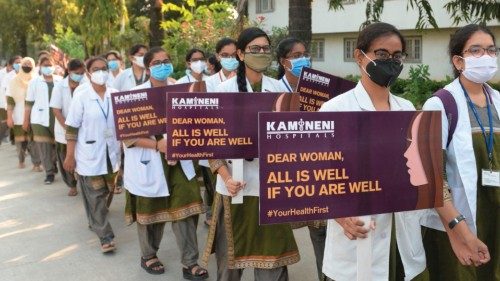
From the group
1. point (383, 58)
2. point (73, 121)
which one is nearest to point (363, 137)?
point (383, 58)

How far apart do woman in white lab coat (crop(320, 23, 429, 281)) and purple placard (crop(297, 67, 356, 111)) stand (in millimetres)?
1585

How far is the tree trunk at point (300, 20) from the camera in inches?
278

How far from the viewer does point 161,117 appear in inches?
179

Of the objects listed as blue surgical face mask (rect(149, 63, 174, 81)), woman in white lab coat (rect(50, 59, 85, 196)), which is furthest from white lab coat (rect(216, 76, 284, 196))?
woman in white lab coat (rect(50, 59, 85, 196))

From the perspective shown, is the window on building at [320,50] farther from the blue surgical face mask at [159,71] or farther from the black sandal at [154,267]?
the black sandal at [154,267]

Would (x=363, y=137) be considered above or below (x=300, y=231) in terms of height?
above

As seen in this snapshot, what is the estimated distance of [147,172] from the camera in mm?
4875

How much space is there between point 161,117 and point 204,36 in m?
8.55

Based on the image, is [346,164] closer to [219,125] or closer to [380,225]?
[380,225]

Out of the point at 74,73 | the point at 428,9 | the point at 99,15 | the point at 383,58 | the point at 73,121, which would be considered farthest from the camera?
the point at 99,15

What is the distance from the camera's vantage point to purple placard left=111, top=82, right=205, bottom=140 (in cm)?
452

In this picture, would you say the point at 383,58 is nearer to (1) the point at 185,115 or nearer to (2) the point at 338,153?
(2) the point at 338,153

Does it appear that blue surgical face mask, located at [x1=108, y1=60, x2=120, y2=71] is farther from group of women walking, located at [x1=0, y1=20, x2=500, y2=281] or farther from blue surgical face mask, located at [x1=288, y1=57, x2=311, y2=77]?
blue surgical face mask, located at [x1=288, y1=57, x2=311, y2=77]

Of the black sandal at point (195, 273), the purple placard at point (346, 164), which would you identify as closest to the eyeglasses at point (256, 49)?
the purple placard at point (346, 164)
